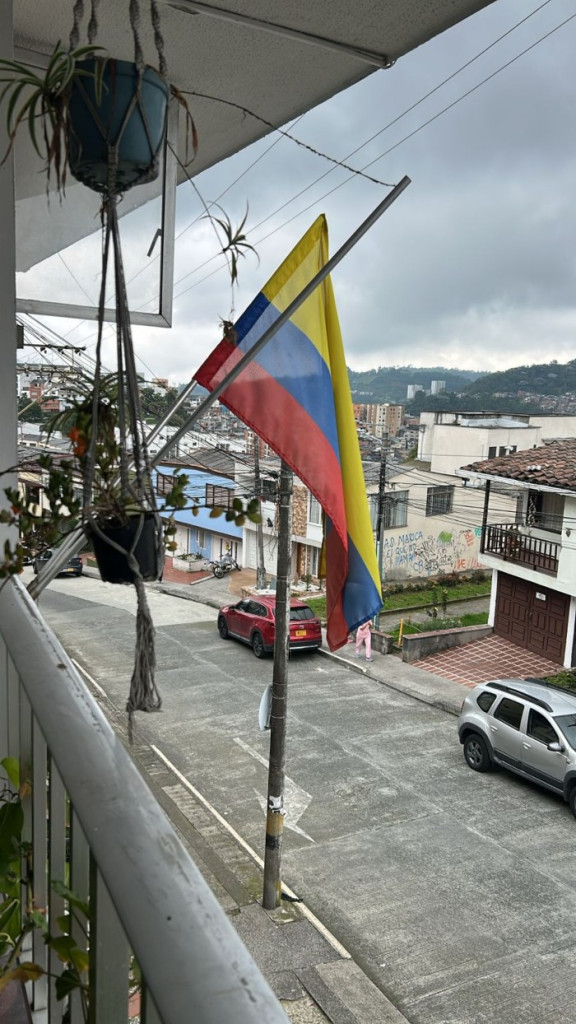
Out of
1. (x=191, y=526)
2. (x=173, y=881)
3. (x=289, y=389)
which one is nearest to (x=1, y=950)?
(x=173, y=881)

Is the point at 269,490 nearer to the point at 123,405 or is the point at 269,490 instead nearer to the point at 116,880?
the point at 123,405

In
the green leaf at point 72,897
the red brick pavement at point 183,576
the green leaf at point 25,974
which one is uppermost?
the green leaf at point 72,897

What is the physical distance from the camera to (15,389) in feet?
5.11

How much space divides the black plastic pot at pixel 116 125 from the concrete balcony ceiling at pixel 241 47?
2.13ft

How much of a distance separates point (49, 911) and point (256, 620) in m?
10.5

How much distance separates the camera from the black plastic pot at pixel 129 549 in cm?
100

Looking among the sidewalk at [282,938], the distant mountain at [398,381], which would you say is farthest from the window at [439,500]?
the sidewalk at [282,938]

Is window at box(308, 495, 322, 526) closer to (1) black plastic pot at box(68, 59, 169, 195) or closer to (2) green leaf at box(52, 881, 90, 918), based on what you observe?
(1) black plastic pot at box(68, 59, 169, 195)

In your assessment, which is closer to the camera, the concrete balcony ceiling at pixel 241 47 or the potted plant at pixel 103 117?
the potted plant at pixel 103 117

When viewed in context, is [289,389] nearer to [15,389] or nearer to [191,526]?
[15,389]

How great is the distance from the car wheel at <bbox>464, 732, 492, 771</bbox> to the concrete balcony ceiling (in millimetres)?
6320

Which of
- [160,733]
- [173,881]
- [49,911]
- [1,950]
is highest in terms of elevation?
[173,881]

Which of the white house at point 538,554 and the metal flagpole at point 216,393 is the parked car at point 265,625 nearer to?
the white house at point 538,554

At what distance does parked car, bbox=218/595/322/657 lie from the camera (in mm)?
10930
